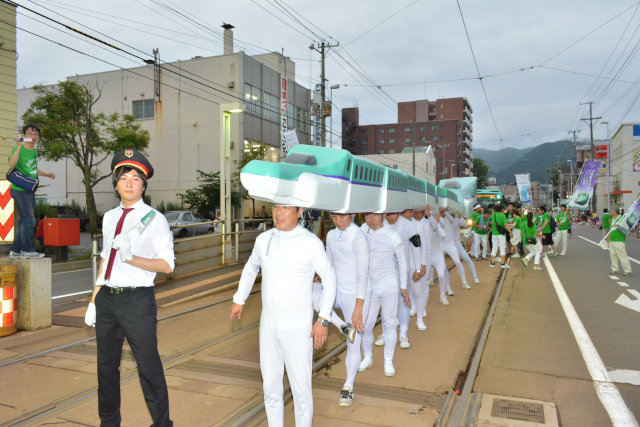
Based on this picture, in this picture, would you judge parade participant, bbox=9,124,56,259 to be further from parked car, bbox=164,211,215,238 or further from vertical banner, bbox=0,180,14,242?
parked car, bbox=164,211,215,238

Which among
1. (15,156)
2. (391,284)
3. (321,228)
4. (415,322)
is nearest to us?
(391,284)

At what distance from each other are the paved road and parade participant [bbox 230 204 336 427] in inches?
118

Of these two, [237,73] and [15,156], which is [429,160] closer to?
[237,73]

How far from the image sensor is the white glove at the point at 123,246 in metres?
2.97

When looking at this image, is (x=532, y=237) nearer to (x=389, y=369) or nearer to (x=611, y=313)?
(x=611, y=313)

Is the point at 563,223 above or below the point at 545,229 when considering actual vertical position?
above

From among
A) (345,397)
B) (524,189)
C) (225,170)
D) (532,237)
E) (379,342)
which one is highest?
(524,189)

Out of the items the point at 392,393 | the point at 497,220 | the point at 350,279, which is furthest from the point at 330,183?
the point at 497,220

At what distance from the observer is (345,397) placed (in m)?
4.26

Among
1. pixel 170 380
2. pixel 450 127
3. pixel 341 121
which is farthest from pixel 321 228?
pixel 450 127

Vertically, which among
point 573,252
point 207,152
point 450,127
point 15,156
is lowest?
point 573,252

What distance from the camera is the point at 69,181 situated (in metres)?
36.9

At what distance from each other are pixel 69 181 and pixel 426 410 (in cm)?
3898

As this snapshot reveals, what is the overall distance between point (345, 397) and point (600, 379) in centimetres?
280
